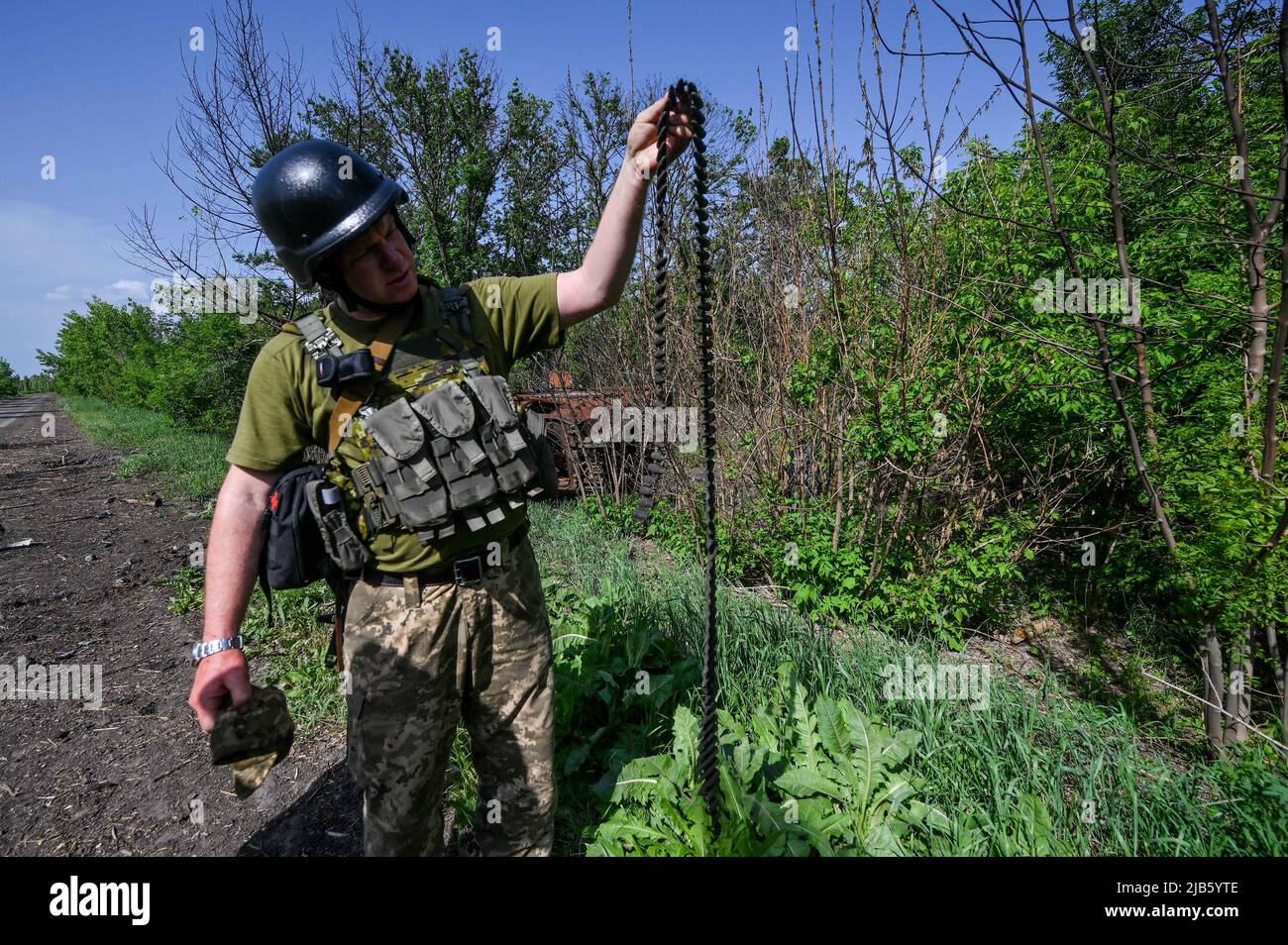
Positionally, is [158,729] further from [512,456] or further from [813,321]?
[813,321]

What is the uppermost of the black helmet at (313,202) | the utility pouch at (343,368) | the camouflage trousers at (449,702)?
the black helmet at (313,202)

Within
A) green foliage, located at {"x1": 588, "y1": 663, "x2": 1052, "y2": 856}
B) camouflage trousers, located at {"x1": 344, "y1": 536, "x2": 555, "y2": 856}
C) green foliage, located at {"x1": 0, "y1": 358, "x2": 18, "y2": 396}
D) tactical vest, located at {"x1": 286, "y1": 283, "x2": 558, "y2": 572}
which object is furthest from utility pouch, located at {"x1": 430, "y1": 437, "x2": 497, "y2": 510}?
green foliage, located at {"x1": 0, "y1": 358, "x2": 18, "y2": 396}

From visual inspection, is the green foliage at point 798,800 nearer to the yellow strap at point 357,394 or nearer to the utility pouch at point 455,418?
the utility pouch at point 455,418

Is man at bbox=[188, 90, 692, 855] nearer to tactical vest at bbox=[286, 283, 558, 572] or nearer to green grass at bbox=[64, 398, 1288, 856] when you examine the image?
tactical vest at bbox=[286, 283, 558, 572]

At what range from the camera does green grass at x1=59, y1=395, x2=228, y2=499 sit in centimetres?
927

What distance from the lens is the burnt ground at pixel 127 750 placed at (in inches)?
106

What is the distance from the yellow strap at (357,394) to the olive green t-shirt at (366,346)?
0.02 m

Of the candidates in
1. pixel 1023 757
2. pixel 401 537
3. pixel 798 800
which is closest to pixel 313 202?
pixel 401 537

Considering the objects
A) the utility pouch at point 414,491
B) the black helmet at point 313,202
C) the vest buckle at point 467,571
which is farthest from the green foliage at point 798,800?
the black helmet at point 313,202

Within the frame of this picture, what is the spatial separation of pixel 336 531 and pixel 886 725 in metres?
2.30

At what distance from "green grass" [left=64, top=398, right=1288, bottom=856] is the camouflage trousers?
0.63 metres

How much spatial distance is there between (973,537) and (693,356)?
2.58 meters

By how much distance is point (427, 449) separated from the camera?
5.71 feet

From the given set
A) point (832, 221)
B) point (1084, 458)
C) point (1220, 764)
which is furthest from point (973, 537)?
point (832, 221)
